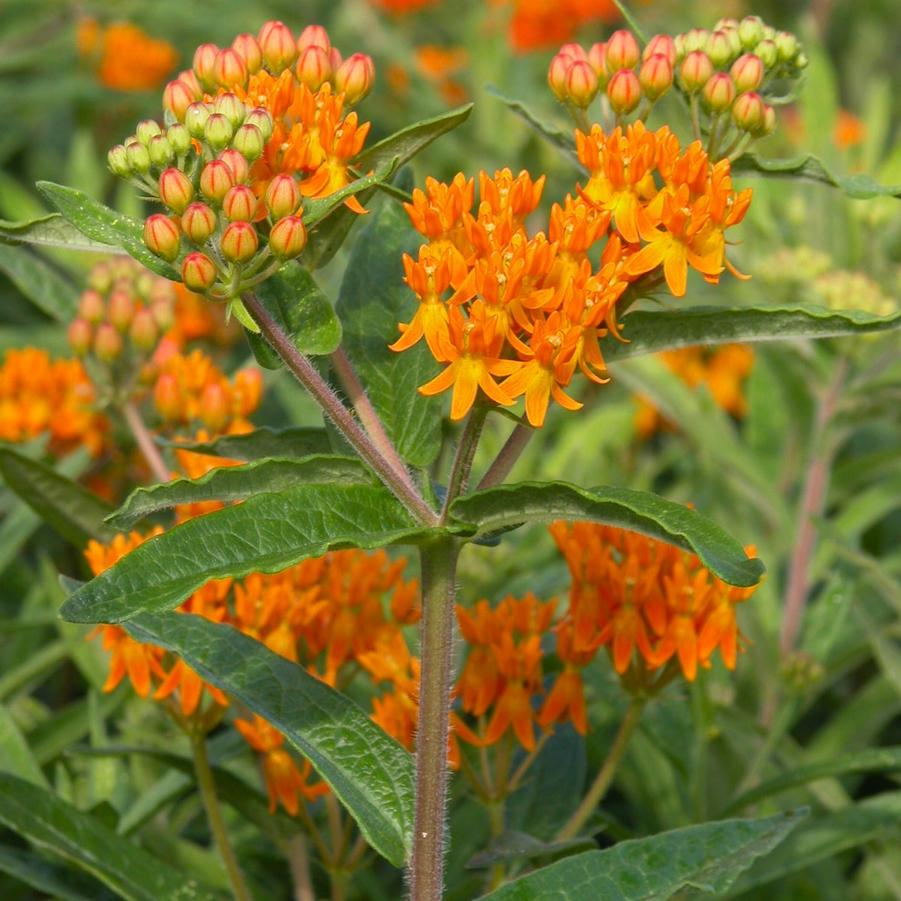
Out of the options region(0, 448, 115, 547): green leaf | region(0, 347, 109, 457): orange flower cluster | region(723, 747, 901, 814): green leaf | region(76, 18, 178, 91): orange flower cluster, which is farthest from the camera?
region(76, 18, 178, 91): orange flower cluster

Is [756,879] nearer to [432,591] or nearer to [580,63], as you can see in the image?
[432,591]

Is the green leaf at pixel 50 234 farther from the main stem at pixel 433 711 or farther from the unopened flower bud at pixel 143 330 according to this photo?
the unopened flower bud at pixel 143 330

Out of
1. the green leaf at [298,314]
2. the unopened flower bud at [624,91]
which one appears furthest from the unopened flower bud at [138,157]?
the unopened flower bud at [624,91]

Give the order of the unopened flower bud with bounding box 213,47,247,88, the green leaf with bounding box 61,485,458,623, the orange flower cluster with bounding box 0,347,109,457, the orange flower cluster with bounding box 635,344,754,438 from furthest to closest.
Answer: the orange flower cluster with bounding box 635,344,754,438 < the orange flower cluster with bounding box 0,347,109,457 < the unopened flower bud with bounding box 213,47,247,88 < the green leaf with bounding box 61,485,458,623

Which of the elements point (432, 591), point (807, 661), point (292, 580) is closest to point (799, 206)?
point (807, 661)

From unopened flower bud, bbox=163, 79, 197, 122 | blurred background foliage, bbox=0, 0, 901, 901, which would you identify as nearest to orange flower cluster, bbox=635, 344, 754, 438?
blurred background foliage, bbox=0, 0, 901, 901

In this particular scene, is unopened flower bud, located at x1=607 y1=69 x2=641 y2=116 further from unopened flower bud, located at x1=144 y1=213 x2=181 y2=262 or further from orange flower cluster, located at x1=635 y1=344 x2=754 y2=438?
orange flower cluster, located at x1=635 y1=344 x2=754 y2=438

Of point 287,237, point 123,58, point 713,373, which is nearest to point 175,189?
point 287,237
